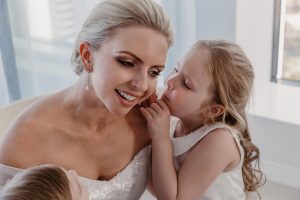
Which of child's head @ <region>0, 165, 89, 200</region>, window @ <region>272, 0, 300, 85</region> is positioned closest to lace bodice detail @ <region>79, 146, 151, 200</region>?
child's head @ <region>0, 165, 89, 200</region>

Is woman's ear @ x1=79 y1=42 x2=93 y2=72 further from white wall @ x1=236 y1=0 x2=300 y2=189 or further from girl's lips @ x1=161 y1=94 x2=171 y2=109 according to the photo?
white wall @ x1=236 y1=0 x2=300 y2=189

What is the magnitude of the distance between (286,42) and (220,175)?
1.19 metres

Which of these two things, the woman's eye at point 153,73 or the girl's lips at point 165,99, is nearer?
the woman's eye at point 153,73

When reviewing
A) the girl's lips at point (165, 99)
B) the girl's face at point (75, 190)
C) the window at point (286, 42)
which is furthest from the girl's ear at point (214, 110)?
the window at point (286, 42)

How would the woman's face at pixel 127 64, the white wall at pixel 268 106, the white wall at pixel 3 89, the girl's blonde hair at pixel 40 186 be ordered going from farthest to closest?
the white wall at pixel 268 106, the white wall at pixel 3 89, the woman's face at pixel 127 64, the girl's blonde hair at pixel 40 186

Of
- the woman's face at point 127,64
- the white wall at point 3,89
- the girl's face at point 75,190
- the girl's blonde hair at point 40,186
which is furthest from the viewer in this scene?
the white wall at point 3,89

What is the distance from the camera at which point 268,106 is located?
7.46 feet

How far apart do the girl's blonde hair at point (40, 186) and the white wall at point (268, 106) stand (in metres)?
1.52

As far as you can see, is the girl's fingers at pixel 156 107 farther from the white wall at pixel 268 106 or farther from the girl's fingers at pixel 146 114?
the white wall at pixel 268 106

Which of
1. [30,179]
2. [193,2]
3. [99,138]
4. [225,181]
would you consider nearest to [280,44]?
[193,2]

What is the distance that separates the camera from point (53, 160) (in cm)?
122

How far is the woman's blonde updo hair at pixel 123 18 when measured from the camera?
3.65 feet

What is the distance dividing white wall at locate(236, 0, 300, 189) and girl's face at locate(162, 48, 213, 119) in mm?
891

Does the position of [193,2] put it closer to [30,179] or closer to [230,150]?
[230,150]
